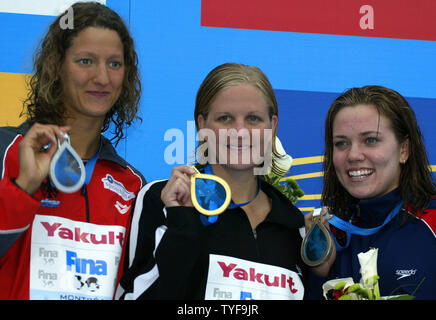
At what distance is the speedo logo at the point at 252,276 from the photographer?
1.61 metres

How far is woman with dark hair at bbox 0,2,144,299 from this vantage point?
1498 mm

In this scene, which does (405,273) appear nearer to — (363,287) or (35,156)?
(363,287)

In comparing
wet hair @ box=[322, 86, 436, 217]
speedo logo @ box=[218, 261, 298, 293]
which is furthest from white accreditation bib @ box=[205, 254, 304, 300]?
wet hair @ box=[322, 86, 436, 217]

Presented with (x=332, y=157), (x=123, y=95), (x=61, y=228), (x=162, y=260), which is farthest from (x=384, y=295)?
(x=123, y=95)

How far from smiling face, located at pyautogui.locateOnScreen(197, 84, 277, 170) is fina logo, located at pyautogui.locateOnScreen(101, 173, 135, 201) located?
36cm

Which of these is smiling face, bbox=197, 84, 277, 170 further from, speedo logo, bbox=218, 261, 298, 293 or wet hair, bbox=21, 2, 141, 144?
wet hair, bbox=21, 2, 141, 144

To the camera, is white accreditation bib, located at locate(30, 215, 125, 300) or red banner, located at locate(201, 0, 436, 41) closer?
white accreditation bib, located at locate(30, 215, 125, 300)

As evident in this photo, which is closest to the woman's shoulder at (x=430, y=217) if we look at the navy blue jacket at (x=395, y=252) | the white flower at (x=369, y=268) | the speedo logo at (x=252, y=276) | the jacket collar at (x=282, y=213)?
the navy blue jacket at (x=395, y=252)

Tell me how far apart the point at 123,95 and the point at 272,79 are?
1747 mm

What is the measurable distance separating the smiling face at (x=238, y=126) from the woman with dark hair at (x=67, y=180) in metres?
0.40

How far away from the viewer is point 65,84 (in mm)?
1828

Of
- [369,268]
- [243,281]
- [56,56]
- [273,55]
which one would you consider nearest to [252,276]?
[243,281]

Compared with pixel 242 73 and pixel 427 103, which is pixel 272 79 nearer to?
pixel 427 103

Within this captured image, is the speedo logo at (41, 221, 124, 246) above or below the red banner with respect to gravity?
below
